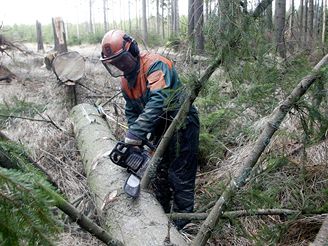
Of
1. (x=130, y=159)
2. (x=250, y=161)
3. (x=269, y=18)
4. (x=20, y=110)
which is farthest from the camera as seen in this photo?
(x=20, y=110)

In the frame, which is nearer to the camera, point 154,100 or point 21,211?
point 21,211

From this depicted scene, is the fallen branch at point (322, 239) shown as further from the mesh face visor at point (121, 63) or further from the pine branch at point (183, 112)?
the mesh face visor at point (121, 63)

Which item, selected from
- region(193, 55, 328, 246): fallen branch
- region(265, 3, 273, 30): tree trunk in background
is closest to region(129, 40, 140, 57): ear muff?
region(265, 3, 273, 30): tree trunk in background

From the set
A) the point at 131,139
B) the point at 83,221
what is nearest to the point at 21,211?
the point at 83,221

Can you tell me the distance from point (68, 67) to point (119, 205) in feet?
14.1

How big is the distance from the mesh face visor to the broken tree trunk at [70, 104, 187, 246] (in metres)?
0.82

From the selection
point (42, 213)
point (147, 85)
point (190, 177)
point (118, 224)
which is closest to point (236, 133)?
point (190, 177)

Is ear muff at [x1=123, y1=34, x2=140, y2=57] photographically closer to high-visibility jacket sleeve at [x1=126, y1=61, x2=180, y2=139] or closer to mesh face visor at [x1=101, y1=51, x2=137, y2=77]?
mesh face visor at [x1=101, y1=51, x2=137, y2=77]

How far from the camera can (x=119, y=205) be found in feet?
9.78

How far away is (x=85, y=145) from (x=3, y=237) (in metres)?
3.53

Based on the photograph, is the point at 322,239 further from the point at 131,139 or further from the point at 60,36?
the point at 60,36

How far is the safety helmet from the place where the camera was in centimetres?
369

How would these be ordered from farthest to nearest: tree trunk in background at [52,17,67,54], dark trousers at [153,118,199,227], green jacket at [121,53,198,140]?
tree trunk in background at [52,17,67,54], dark trousers at [153,118,199,227], green jacket at [121,53,198,140]

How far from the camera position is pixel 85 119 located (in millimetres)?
5176
